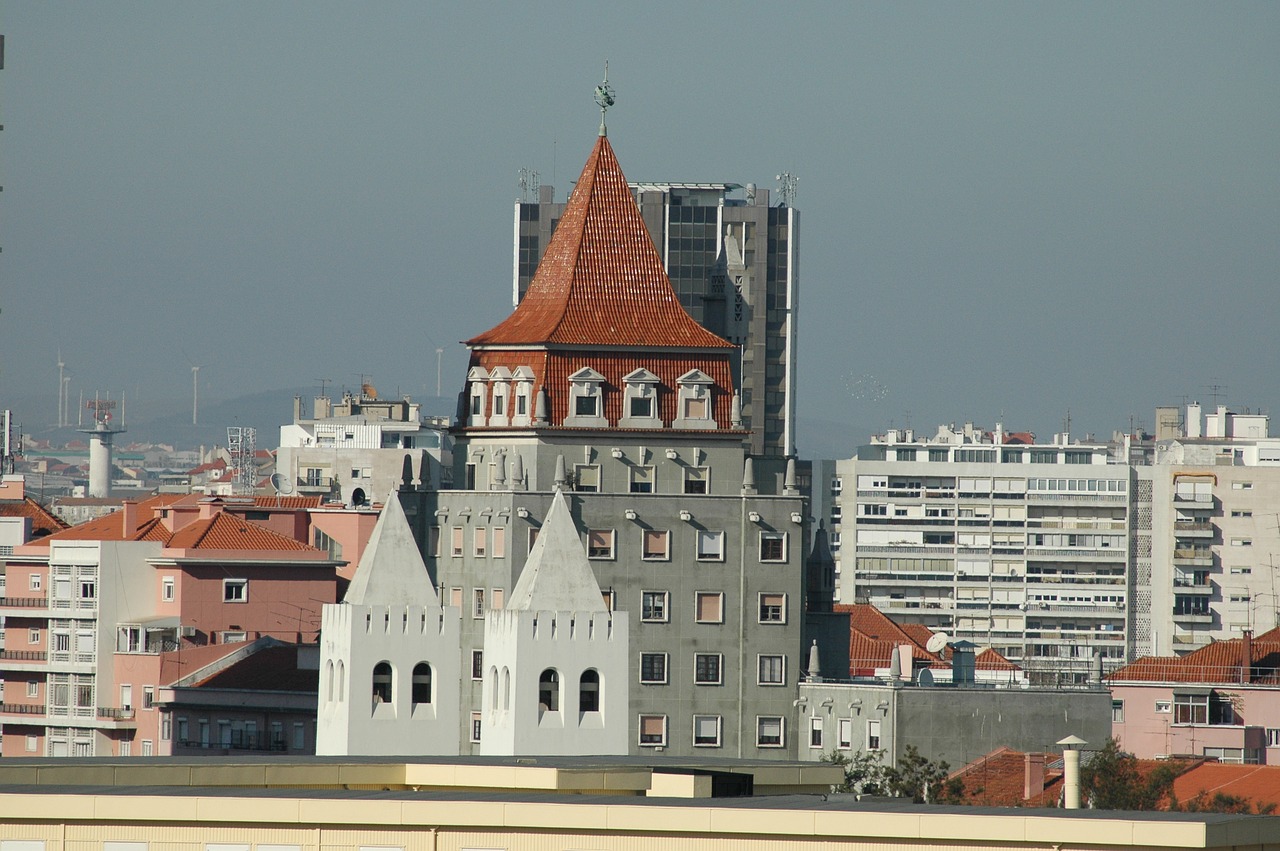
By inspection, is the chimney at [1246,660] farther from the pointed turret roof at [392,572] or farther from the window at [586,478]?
the pointed turret roof at [392,572]

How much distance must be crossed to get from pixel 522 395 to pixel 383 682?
733 inches

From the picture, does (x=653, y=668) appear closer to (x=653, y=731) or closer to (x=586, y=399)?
(x=653, y=731)

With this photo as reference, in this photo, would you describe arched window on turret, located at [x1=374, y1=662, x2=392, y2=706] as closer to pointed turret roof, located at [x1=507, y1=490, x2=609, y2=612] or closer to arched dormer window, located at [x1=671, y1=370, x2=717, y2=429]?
pointed turret roof, located at [x1=507, y1=490, x2=609, y2=612]

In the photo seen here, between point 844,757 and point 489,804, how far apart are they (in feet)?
173

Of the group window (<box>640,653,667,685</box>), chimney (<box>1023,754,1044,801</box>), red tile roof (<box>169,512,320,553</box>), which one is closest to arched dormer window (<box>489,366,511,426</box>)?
window (<box>640,653,667,685</box>)

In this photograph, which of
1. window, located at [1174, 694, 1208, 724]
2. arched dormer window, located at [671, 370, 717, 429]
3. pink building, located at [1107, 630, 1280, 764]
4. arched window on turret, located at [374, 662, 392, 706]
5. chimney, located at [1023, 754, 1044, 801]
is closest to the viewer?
chimney, located at [1023, 754, 1044, 801]

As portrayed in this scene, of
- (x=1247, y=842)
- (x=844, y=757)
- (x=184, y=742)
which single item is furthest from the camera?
(x=184, y=742)

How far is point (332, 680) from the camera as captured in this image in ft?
302

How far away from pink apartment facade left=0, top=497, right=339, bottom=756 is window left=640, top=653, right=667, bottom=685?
24143 mm

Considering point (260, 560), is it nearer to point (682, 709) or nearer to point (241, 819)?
point (682, 709)

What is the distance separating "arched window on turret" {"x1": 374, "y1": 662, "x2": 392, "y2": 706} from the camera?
90938 mm

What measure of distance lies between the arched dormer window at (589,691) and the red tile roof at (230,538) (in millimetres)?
38591

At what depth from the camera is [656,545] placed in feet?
340

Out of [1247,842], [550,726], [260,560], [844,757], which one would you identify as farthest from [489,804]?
[260,560]
